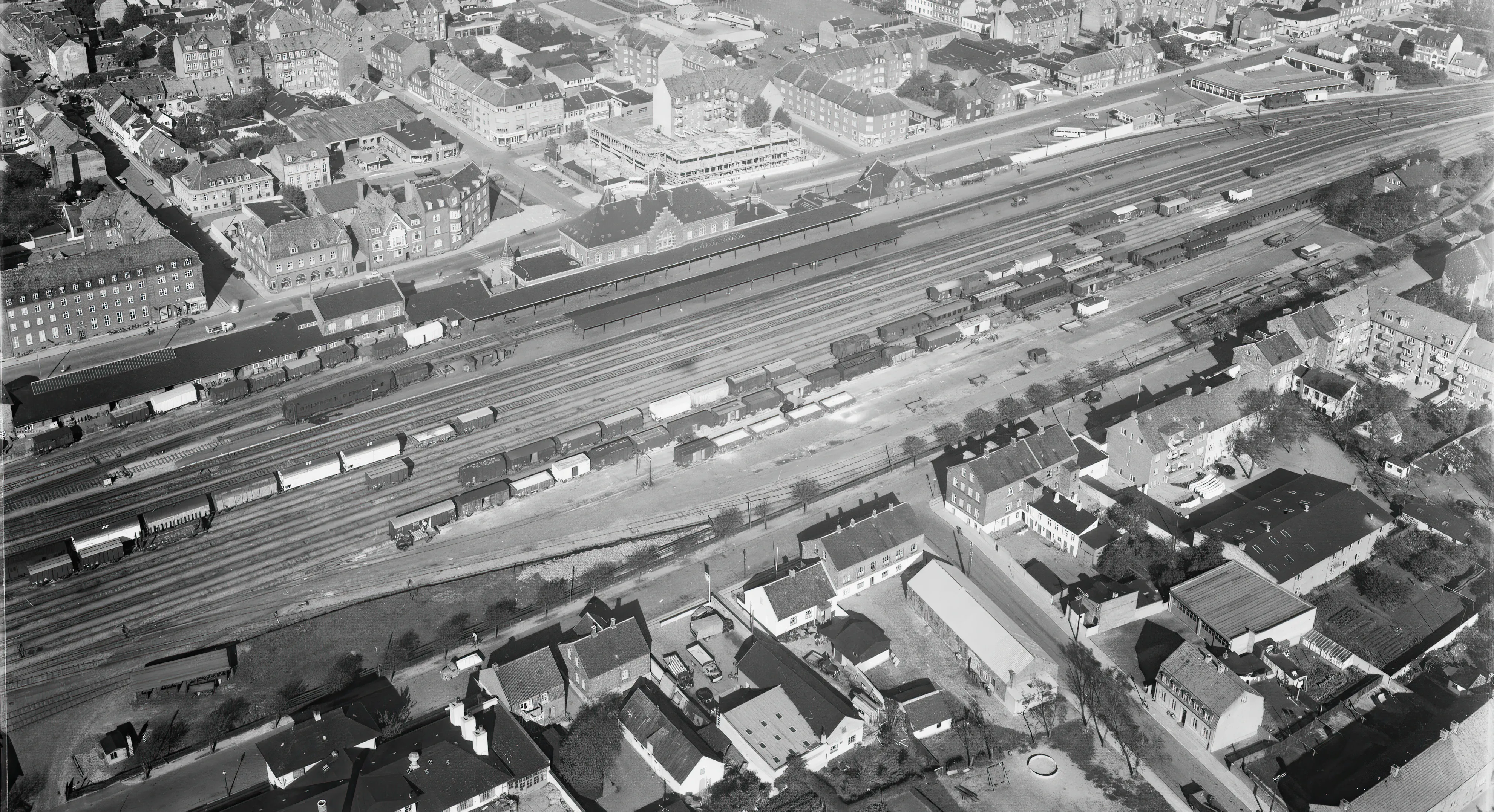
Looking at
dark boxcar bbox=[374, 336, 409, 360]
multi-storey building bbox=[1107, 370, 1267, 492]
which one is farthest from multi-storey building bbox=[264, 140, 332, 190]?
multi-storey building bbox=[1107, 370, 1267, 492]

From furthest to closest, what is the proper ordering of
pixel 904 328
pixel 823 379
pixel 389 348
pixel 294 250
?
pixel 294 250, pixel 904 328, pixel 389 348, pixel 823 379

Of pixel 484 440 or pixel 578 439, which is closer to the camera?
pixel 578 439

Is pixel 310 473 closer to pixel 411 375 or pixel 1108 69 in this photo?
pixel 411 375

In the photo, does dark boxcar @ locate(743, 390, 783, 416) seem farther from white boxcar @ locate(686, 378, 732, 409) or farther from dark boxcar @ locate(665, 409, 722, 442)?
dark boxcar @ locate(665, 409, 722, 442)

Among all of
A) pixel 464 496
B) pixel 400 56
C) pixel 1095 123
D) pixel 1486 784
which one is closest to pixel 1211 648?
pixel 1486 784

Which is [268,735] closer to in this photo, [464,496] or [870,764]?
[464,496]

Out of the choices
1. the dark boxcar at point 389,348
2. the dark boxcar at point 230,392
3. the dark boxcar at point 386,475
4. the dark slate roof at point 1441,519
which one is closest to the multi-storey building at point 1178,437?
the dark slate roof at point 1441,519

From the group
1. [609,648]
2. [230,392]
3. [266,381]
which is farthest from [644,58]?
[609,648]
